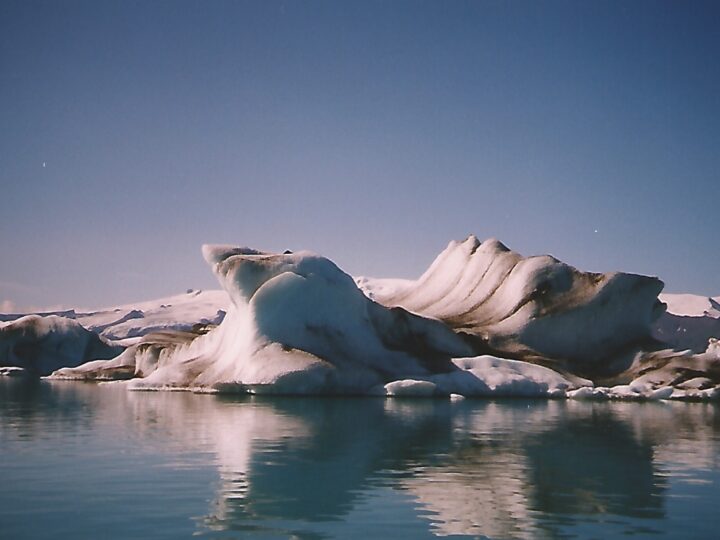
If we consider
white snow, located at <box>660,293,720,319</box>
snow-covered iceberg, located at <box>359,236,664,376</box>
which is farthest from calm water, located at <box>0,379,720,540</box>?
white snow, located at <box>660,293,720,319</box>

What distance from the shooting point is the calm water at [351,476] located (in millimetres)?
10719

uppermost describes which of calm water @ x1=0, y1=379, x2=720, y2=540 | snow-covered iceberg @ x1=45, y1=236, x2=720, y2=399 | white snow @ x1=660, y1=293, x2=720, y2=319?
white snow @ x1=660, y1=293, x2=720, y2=319

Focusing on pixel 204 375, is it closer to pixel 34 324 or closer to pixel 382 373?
pixel 382 373

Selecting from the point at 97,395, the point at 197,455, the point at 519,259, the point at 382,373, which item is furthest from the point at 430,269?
the point at 197,455

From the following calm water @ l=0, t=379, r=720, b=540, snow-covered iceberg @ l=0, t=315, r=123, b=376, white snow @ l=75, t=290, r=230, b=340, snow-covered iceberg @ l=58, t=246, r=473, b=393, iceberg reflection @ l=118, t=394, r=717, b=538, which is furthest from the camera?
white snow @ l=75, t=290, r=230, b=340

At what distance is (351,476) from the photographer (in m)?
14.5

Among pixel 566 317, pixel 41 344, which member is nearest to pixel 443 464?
pixel 566 317

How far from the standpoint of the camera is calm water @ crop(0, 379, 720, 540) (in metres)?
10.7

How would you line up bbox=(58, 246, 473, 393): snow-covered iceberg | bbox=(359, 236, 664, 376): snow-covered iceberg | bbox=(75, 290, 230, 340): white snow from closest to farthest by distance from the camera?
bbox=(58, 246, 473, 393): snow-covered iceberg < bbox=(359, 236, 664, 376): snow-covered iceberg < bbox=(75, 290, 230, 340): white snow

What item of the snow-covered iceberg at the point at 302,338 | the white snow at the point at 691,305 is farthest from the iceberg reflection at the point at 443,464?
the white snow at the point at 691,305

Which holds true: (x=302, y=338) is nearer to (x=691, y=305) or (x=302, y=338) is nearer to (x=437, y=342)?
(x=437, y=342)

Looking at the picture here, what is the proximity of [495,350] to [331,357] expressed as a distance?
1021 cm

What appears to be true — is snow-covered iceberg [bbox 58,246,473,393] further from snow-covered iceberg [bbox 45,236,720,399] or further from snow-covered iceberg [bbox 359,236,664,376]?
snow-covered iceberg [bbox 359,236,664,376]

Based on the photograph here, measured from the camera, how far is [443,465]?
15.9 meters
